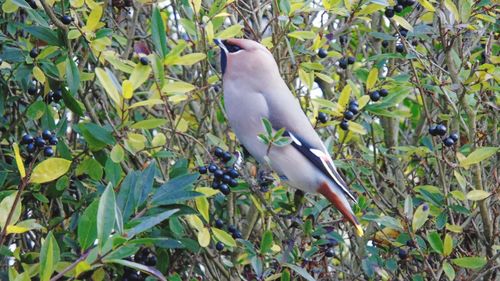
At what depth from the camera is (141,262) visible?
2.75 metres

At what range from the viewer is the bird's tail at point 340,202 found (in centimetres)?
263

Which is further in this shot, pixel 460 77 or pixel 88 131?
pixel 460 77

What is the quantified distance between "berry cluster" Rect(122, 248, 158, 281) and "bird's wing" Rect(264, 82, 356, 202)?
1.78 feet

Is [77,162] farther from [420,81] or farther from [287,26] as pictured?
[420,81]

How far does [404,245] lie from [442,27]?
70cm

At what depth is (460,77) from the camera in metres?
2.99

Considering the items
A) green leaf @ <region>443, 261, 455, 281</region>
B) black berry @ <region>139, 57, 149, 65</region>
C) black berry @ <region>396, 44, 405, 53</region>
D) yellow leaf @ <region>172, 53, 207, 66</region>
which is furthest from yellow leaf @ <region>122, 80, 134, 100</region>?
black berry @ <region>396, 44, 405, 53</region>

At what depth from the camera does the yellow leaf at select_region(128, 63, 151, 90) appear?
2389 millimetres

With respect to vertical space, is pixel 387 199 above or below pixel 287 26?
below

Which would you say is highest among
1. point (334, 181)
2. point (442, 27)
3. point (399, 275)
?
point (442, 27)

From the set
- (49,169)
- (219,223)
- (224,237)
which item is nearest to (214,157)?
(219,223)

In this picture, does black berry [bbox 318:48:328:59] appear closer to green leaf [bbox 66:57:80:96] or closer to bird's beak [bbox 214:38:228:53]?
bird's beak [bbox 214:38:228:53]

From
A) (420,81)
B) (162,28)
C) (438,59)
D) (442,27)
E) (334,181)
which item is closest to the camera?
(162,28)

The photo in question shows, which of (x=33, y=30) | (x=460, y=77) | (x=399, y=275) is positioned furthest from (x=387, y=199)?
(x=33, y=30)
